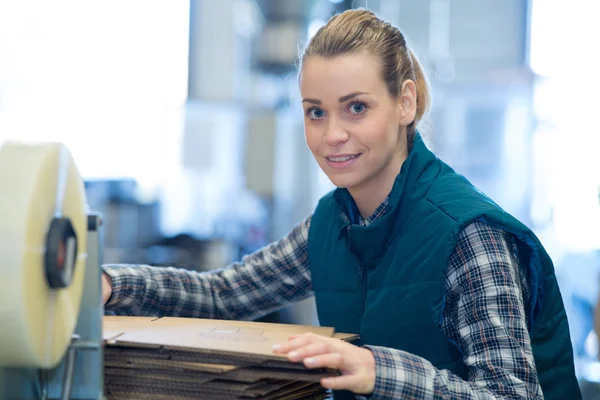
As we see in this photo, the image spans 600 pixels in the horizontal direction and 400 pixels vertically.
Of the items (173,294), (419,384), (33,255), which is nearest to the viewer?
(33,255)

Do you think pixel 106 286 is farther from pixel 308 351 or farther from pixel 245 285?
pixel 308 351

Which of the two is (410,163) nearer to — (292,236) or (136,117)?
(292,236)

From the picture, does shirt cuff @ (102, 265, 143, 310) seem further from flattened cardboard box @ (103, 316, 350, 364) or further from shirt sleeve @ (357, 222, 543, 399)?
shirt sleeve @ (357, 222, 543, 399)

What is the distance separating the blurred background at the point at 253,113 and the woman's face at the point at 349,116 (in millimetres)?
2335

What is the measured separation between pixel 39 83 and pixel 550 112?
306cm

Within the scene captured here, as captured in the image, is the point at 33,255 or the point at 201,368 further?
the point at 201,368

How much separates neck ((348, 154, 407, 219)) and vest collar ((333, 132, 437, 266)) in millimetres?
55

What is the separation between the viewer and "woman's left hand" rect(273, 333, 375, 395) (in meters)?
0.87

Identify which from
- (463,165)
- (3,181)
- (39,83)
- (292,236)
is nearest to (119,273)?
(292,236)

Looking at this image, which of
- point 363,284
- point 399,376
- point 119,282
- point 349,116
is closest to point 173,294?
point 119,282

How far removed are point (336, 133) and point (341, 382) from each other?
19.3 inches

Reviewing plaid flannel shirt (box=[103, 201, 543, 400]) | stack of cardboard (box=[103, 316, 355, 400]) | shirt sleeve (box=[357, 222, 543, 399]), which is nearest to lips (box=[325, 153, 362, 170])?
plaid flannel shirt (box=[103, 201, 543, 400])

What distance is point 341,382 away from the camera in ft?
2.96

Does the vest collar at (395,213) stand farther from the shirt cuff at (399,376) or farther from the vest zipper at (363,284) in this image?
the shirt cuff at (399,376)
